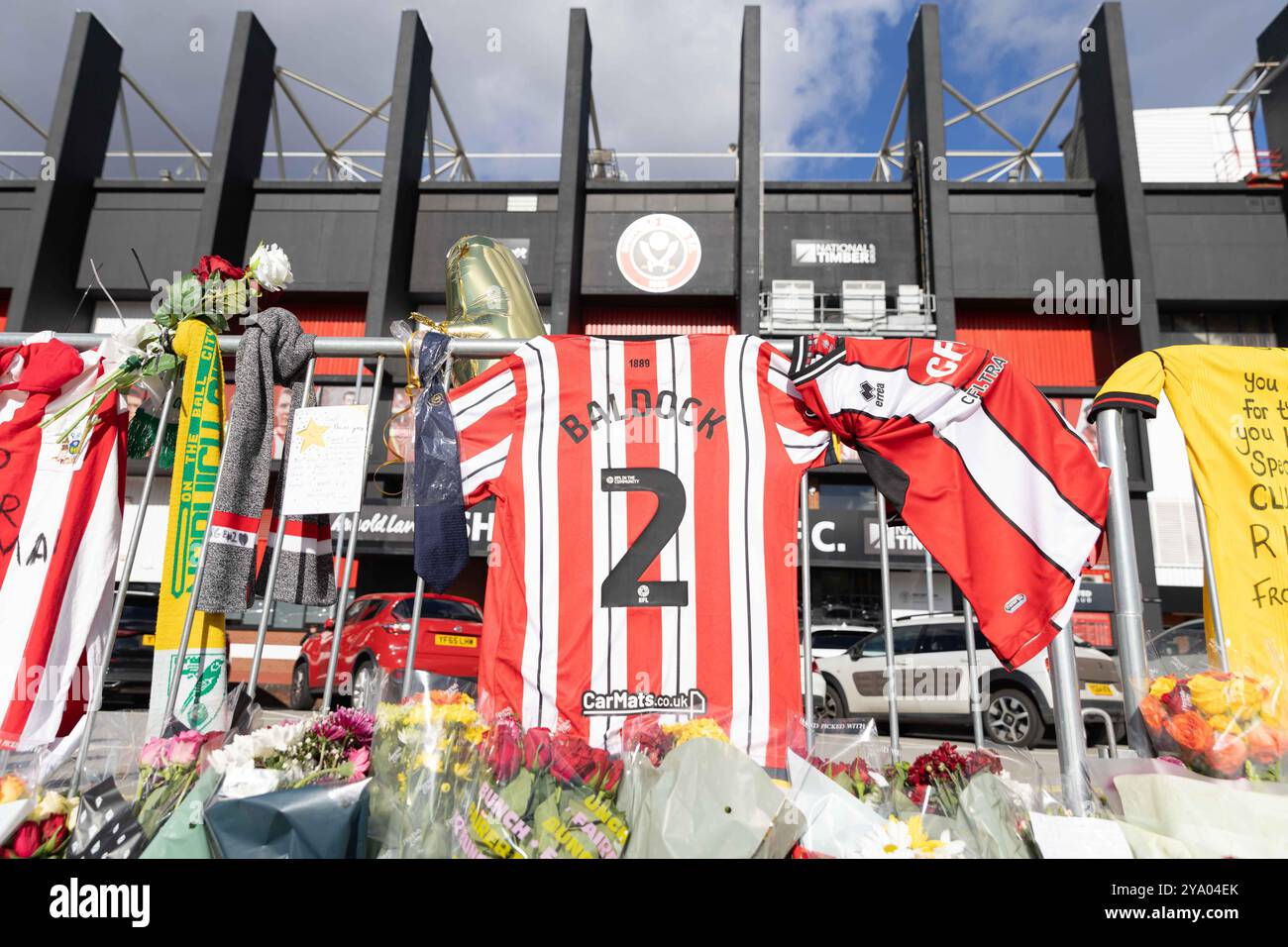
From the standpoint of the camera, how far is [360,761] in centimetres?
170

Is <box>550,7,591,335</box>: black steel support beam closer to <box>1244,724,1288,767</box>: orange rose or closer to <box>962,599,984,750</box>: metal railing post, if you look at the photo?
<box>962,599,984,750</box>: metal railing post

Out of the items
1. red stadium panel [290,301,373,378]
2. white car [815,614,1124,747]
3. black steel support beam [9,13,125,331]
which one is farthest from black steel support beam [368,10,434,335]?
white car [815,614,1124,747]

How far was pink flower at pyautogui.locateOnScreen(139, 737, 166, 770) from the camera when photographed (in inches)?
65.9

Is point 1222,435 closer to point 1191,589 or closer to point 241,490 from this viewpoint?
point 241,490

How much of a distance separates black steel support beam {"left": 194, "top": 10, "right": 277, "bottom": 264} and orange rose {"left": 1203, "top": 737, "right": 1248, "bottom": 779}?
18.4 metres

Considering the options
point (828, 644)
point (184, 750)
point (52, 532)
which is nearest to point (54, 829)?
point (184, 750)

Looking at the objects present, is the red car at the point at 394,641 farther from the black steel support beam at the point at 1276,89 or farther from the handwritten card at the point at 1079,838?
the black steel support beam at the point at 1276,89

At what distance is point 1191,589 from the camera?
50.5 ft

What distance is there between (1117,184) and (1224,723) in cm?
1810

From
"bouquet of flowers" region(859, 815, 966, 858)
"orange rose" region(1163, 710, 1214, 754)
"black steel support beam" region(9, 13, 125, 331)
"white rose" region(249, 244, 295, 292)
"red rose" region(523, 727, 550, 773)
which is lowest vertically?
"bouquet of flowers" region(859, 815, 966, 858)

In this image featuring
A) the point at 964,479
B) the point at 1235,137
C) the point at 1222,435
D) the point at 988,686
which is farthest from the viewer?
the point at 1235,137

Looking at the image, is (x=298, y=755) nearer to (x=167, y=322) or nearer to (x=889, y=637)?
(x=889, y=637)
